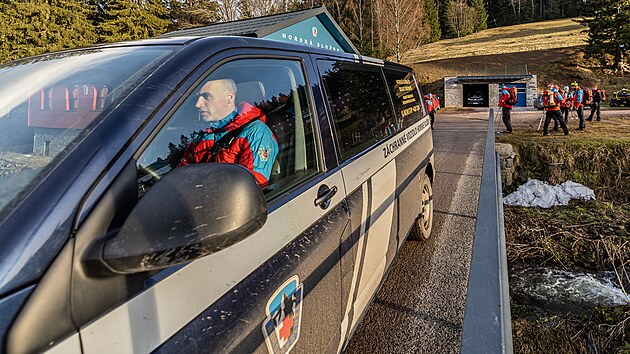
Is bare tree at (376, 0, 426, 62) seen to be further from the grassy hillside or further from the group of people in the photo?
the group of people

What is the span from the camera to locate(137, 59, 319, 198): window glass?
1561 millimetres

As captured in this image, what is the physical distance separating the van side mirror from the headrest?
0.90 meters

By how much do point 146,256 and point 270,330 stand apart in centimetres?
73

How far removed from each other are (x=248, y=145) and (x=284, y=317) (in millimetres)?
822

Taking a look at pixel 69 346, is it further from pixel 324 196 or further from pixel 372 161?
pixel 372 161

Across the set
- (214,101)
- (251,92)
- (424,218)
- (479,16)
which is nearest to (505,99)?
(424,218)

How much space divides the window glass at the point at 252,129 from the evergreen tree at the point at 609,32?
46.5 m

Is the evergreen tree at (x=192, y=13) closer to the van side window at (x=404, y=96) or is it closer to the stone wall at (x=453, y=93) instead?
the stone wall at (x=453, y=93)

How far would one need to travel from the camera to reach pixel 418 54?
55.9m

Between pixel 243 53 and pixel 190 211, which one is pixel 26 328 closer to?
pixel 190 211

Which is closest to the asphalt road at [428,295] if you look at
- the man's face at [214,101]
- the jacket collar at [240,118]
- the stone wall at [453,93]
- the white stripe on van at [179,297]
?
the white stripe on van at [179,297]

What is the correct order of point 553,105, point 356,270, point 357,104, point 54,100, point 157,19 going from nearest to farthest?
point 54,100 → point 356,270 → point 357,104 → point 553,105 → point 157,19

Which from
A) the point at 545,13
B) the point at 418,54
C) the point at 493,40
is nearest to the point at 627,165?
the point at 418,54

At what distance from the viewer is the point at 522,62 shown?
43406 mm
